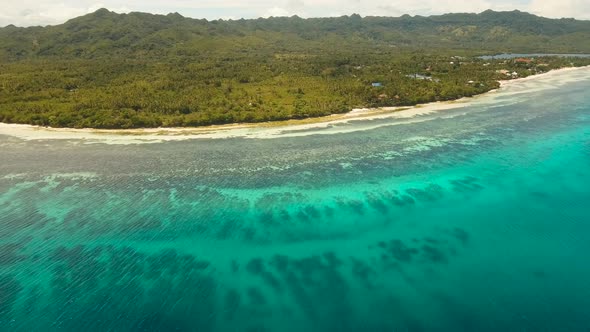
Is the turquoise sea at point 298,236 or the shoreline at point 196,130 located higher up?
the shoreline at point 196,130

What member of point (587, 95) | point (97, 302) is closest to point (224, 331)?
point (97, 302)

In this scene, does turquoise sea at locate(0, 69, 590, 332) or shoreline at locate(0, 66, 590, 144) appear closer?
turquoise sea at locate(0, 69, 590, 332)

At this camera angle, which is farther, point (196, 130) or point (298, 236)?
point (196, 130)

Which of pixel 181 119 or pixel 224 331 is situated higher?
pixel 181 119

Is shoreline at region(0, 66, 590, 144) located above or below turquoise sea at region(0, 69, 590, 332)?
above

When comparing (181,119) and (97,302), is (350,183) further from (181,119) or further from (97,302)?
(181,119)

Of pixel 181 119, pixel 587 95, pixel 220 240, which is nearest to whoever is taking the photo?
pixel 220 240

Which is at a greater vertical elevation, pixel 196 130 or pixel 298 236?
pixel 196 130

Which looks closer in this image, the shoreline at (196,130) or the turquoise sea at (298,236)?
the turquoise sea at (298,236)
